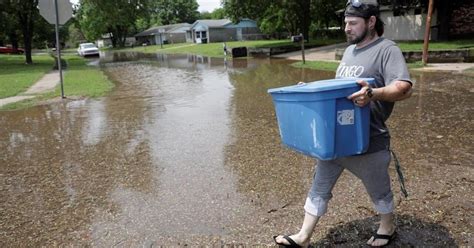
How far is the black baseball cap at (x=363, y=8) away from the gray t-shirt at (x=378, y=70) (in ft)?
0.60

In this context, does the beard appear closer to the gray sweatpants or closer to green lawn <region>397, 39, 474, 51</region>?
the gray sweatpants

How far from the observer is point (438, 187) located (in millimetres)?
4160

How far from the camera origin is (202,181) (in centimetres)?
476

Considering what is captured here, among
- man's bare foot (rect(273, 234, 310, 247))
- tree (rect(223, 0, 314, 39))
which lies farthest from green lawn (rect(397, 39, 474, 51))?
man's bare foot (rect(273, 234, 310, 247))

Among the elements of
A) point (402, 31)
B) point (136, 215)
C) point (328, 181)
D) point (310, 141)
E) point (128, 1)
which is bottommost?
point (136, 215)

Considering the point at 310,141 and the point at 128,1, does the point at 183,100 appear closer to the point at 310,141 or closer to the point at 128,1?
the point at 310,141

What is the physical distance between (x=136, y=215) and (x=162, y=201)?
1.21 feet

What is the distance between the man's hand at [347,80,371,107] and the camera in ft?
8.20

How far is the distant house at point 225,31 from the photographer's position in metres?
67.1

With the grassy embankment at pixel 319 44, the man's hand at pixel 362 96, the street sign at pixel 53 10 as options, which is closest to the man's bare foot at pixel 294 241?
the man's hand at pixel 362 96

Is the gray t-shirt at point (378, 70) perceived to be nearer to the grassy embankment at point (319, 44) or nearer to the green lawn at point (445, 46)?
the grassy embankment at point (319, 44)

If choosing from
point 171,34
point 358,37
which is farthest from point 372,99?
point 171,34

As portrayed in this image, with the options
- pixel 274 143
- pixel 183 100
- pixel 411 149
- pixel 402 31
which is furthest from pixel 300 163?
pixel 402 31

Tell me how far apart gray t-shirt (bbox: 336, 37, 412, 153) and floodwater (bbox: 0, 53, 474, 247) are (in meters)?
0.91
